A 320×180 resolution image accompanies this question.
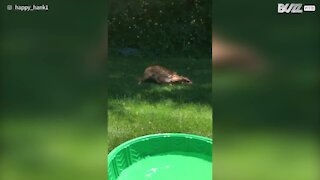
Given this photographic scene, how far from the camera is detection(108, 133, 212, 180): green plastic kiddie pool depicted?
3162 mm

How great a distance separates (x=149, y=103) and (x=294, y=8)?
3.29 ft

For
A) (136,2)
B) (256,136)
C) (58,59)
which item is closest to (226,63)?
(256,136)

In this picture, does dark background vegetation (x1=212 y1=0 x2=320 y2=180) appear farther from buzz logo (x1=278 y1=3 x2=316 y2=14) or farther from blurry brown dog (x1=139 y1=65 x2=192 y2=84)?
blurry brown dog (x1=139 y1=65 x2=192 y2=84)

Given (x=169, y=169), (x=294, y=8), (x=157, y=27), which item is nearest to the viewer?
(x=294, y=8)

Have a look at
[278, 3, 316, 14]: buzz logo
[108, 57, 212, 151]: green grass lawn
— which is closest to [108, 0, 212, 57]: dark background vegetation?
[108, 57, 212, 151]: green grass lawn

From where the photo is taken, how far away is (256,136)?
117 inches

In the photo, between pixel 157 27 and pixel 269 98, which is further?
pixel 157 27

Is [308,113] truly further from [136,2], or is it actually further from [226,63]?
[136,2]

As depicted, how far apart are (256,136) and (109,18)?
1.10m

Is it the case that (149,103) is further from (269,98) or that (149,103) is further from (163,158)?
(269,98)

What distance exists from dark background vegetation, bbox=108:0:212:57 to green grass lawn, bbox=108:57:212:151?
8cm

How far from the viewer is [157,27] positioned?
3.04 metres

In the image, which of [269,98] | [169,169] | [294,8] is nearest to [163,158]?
[169,169]

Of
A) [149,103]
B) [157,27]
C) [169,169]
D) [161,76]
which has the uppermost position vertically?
[157,27]
